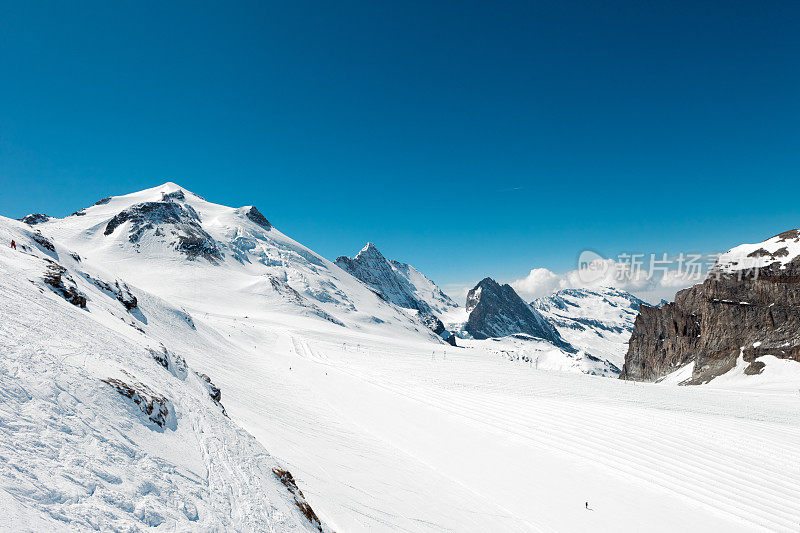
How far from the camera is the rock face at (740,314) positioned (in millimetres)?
44156

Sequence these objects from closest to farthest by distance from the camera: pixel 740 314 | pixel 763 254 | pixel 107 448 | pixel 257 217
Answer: pixel 107 448 → pixel 740 314 → pixel 763 254 → pixel 257 217

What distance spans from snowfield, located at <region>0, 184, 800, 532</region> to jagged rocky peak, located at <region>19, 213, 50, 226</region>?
117 meters

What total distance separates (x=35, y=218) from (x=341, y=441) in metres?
144

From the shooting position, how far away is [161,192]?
139625 mm

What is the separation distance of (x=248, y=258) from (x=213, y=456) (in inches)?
4637

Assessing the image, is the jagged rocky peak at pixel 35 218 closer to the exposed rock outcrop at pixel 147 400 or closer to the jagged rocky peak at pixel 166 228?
the jagged rocky peak at pixel 166 228

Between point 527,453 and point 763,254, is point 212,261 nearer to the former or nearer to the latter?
point 527,453

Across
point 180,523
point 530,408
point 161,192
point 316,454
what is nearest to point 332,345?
point 530,408

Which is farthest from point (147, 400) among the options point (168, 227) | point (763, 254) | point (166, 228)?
point (168, 227)

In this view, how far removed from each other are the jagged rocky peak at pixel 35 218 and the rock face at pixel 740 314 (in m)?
159

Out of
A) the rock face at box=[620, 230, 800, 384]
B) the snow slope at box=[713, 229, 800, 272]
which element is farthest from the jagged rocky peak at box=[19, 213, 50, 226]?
the snow slope at box=[713, 229, 800, 272]

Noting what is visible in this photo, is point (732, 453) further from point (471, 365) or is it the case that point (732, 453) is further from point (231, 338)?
point (231, 338)

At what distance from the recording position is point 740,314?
49.7 meters

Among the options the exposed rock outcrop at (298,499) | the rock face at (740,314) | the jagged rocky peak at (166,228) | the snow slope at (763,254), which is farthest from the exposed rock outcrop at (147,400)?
the jagged rocky peak at (166,228)
